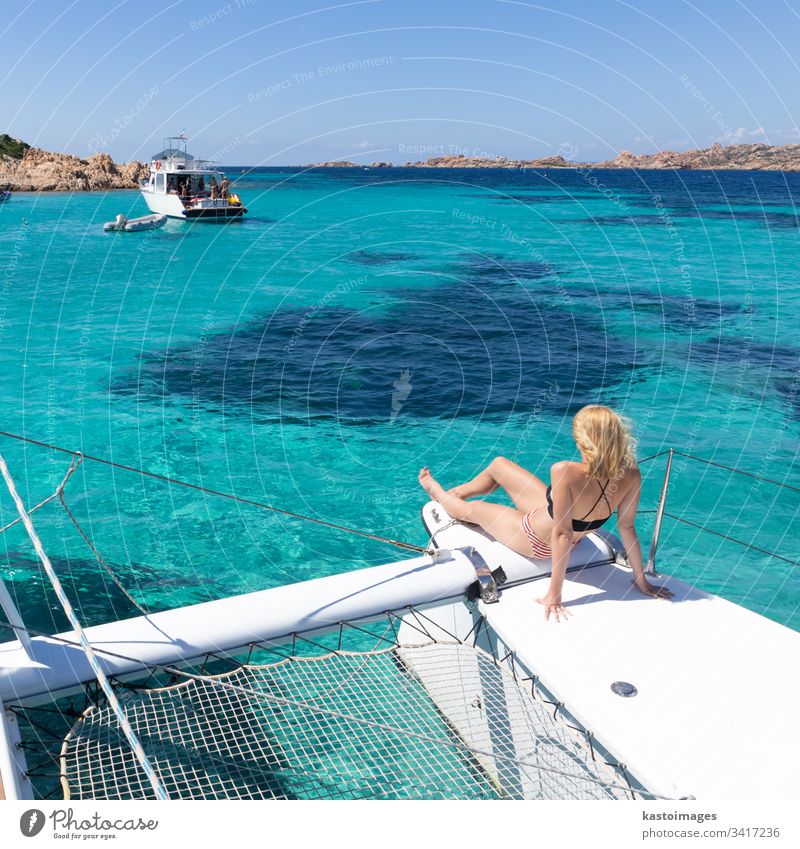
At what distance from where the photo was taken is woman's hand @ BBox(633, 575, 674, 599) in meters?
3.88

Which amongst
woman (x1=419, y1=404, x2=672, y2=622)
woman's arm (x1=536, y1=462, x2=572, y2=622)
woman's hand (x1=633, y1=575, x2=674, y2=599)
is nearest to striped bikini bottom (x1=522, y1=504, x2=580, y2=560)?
woman (x1=419, y1=404, x2=672, y2=622)

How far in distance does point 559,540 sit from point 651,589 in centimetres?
66

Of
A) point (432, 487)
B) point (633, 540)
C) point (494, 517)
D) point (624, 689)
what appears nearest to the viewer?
point (624, 689)

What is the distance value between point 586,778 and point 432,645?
134cm

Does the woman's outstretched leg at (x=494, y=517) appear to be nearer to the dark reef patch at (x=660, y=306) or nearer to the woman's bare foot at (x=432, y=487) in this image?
the woman's bare foot at (x=432, y=487)

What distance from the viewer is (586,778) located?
9.20ft

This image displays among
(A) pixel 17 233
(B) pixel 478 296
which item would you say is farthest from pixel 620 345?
(A) pixel 17 233

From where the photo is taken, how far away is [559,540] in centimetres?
369

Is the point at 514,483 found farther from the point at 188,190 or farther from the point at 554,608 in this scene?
the point at 188,190

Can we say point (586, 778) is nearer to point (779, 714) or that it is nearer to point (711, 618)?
point (779, 714)

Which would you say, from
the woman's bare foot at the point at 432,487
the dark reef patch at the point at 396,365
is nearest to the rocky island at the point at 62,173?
the dark reef patch at the point at 396,365

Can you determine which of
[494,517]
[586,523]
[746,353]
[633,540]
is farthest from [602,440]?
[746,353]

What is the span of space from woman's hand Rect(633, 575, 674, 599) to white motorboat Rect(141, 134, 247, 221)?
30.7 metres

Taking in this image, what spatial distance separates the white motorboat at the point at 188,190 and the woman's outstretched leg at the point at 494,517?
2959 centimetres
